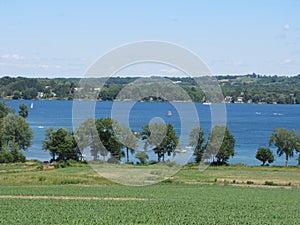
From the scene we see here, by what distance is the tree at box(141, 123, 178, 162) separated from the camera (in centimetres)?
6431

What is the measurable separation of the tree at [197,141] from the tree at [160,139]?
236 centimetres

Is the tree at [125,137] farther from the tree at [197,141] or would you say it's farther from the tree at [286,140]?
the tree at [286,140]

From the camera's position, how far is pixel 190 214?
25031mm

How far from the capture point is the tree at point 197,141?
6765 cm

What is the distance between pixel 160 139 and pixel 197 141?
4.94 metres

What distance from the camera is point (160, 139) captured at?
230 ft

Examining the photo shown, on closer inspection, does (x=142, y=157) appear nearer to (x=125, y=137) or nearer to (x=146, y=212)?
(x=125, y=137)

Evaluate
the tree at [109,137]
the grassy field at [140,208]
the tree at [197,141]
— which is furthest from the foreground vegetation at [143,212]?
the tree at [109,137]

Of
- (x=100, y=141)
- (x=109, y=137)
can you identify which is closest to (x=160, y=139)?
(x=109, y=137)

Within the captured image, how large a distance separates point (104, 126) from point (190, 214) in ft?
158

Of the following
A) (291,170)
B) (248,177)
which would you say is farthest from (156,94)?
(291,170)

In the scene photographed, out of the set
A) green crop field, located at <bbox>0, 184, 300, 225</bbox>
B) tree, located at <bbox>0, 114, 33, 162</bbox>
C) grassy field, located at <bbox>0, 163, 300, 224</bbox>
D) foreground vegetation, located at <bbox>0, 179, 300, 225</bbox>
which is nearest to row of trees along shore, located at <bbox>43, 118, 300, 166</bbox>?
tree, located at <bbox>0, 114, 33, 162</bbox>

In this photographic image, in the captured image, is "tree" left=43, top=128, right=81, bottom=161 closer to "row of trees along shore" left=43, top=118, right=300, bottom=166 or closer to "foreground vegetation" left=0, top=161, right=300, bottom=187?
"row of trees along shore" left=43, top=118, right=300, bottom=166

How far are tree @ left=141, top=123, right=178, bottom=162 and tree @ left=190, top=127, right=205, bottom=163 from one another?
7.73ft
